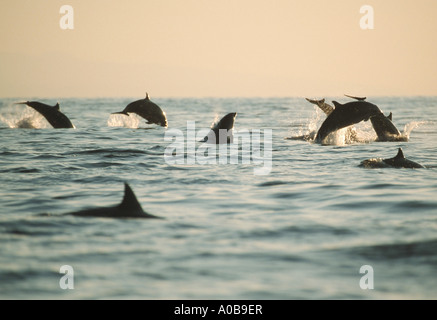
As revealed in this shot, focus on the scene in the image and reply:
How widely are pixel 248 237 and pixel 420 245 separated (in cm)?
230

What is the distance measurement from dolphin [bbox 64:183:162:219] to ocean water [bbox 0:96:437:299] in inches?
8.6

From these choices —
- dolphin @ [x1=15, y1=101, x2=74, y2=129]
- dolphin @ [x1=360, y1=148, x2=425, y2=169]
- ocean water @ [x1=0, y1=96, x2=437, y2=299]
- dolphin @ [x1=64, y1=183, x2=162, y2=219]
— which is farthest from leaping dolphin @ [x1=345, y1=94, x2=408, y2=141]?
dolphin @ [x1=64, y1=183, x2=162, y2=219]

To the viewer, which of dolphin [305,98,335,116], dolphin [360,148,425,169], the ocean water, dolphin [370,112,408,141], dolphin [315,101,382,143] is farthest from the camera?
dolphin [370,112,408,141]

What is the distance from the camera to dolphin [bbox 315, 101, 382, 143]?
63.4ft

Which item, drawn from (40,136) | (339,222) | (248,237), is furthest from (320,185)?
(40,136)

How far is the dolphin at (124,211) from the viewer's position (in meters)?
9.73

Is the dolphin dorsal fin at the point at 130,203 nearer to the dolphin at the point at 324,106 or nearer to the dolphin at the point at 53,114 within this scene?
the dolphin at the point at 324,106

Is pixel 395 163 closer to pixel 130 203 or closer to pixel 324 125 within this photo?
pixel 324 125

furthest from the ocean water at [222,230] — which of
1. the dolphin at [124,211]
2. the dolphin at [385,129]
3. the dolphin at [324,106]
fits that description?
the dolphin at [385,129]

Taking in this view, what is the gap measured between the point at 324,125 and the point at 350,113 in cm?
159

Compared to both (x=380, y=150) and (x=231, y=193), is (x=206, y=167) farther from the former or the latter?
(x=380, y=150)

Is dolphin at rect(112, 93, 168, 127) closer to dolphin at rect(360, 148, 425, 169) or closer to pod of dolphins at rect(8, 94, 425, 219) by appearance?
pod of dolphins at rect(8, 94, 425, 219)

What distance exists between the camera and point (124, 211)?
9820mm
